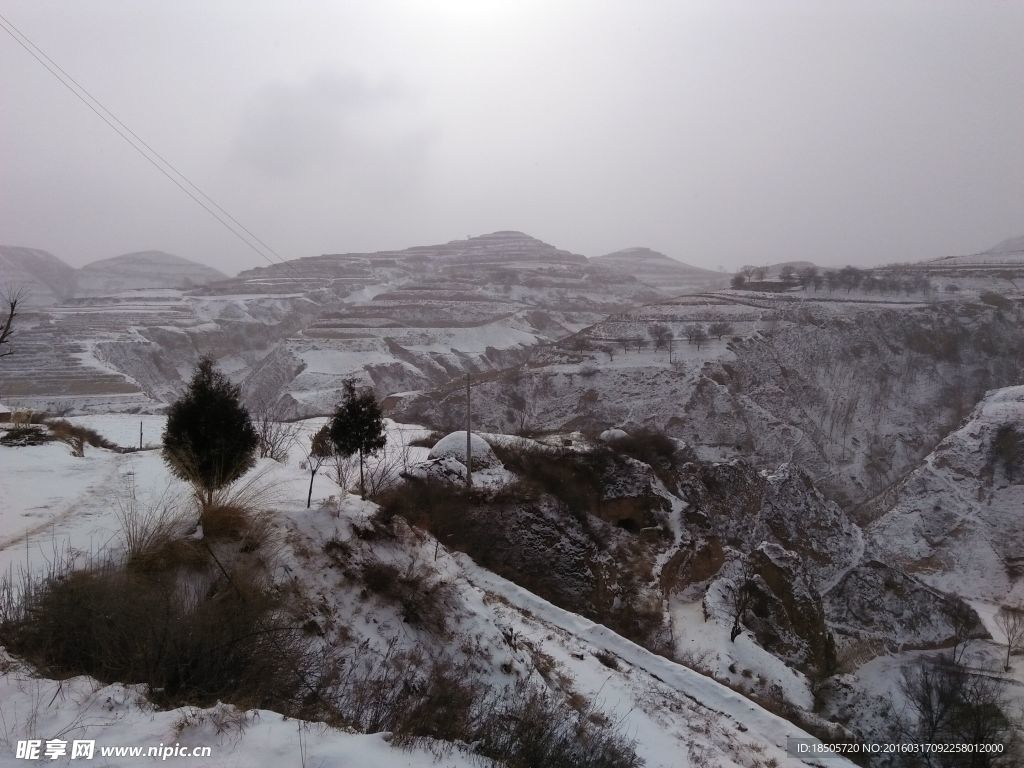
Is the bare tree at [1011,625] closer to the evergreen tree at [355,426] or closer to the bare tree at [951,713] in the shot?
the bare tree at [951,713]

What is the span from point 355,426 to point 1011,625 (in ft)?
80.5

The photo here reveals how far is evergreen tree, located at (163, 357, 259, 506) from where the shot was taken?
24.1ft

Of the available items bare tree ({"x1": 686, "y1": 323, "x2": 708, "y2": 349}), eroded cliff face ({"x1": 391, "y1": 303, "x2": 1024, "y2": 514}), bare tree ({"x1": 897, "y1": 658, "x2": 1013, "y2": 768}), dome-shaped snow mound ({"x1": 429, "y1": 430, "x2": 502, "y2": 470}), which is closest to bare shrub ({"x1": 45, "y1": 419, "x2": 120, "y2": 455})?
dome-shaped snow mound ({"x1": 429, "y1": 430, "x2": 502, "y2": 470})

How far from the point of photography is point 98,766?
3115 mm

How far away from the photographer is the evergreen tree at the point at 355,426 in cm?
1101

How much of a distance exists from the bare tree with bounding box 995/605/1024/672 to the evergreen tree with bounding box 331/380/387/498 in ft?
64.1

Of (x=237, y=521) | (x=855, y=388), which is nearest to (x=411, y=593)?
(x=237, y=521)

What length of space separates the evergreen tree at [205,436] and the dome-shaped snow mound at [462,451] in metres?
8.24

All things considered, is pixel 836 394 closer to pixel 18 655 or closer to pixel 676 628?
pixel 676 628

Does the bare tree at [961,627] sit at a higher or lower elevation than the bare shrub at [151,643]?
lower

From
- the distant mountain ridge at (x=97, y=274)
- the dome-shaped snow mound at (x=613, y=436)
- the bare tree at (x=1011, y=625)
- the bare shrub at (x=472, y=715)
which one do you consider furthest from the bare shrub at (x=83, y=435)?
the distant mountain ridge at (x=97, y=274)

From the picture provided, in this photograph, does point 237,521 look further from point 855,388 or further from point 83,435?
point 855,388

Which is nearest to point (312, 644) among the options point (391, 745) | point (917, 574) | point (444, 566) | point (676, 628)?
point (391, 745)

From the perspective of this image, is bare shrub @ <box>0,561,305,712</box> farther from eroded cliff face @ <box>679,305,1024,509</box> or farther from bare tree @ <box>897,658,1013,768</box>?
eroded cliff face @ <box>679,305,1024,509</box>
